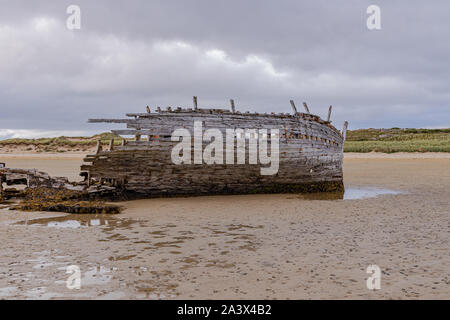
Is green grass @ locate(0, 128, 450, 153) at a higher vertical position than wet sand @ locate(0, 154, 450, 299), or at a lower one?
higher

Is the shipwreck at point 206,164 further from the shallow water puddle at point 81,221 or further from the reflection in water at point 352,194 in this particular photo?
the shallow water puddle at point 81,221

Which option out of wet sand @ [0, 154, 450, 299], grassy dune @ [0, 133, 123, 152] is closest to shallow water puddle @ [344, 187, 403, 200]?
wet sand @ [0, 154, 450, 299]

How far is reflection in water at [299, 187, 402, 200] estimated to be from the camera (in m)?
13.7

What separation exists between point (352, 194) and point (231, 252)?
30.9 feet

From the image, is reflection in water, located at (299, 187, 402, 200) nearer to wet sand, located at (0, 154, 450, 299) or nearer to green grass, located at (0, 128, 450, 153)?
wet sand, located at (0, 154, 450, 299)

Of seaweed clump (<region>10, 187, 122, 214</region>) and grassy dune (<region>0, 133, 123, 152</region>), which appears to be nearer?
seaweed clump (<region>10, 187, 122, 214</region>)

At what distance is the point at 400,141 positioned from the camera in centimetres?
4750

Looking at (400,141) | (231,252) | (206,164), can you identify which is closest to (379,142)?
(400,141)

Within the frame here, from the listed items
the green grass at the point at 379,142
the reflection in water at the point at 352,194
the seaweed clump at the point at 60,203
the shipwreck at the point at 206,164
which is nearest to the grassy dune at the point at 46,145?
the green grass at the point at 379,142

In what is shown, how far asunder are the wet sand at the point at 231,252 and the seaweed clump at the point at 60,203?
0.49 metres

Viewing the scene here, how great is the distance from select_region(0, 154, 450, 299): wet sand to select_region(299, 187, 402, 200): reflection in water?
2.19 m

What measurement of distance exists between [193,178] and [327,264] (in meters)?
8.07

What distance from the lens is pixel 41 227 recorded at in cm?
871
